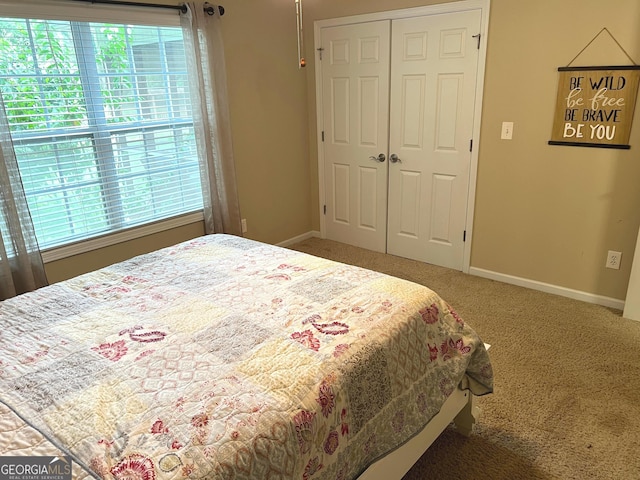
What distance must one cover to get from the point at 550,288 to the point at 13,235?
3.48m

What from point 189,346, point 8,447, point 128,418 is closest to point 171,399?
point 128,418

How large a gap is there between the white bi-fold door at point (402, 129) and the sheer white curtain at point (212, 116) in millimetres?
1060

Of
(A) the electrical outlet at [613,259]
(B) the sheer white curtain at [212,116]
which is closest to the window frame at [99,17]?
(B) the sheer white curtain at [212,116]

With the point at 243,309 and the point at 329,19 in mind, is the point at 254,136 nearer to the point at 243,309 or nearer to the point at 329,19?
the point at 329,19

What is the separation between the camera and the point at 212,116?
347 centimetres

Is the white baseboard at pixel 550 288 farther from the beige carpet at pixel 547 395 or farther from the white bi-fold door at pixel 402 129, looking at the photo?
the white bi-fold door at pixel 402 129

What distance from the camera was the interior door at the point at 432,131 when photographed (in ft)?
11.1

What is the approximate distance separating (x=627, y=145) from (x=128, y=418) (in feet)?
9.99

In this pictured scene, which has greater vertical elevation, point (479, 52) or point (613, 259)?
point (479, 52)

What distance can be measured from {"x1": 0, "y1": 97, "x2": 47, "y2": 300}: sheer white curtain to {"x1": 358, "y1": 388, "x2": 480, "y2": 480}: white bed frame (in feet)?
7.35

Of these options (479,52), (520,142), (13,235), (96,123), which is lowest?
(13,235)

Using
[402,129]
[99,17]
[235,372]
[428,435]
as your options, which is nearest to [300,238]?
[402,129]

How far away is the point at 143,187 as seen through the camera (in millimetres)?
3328
